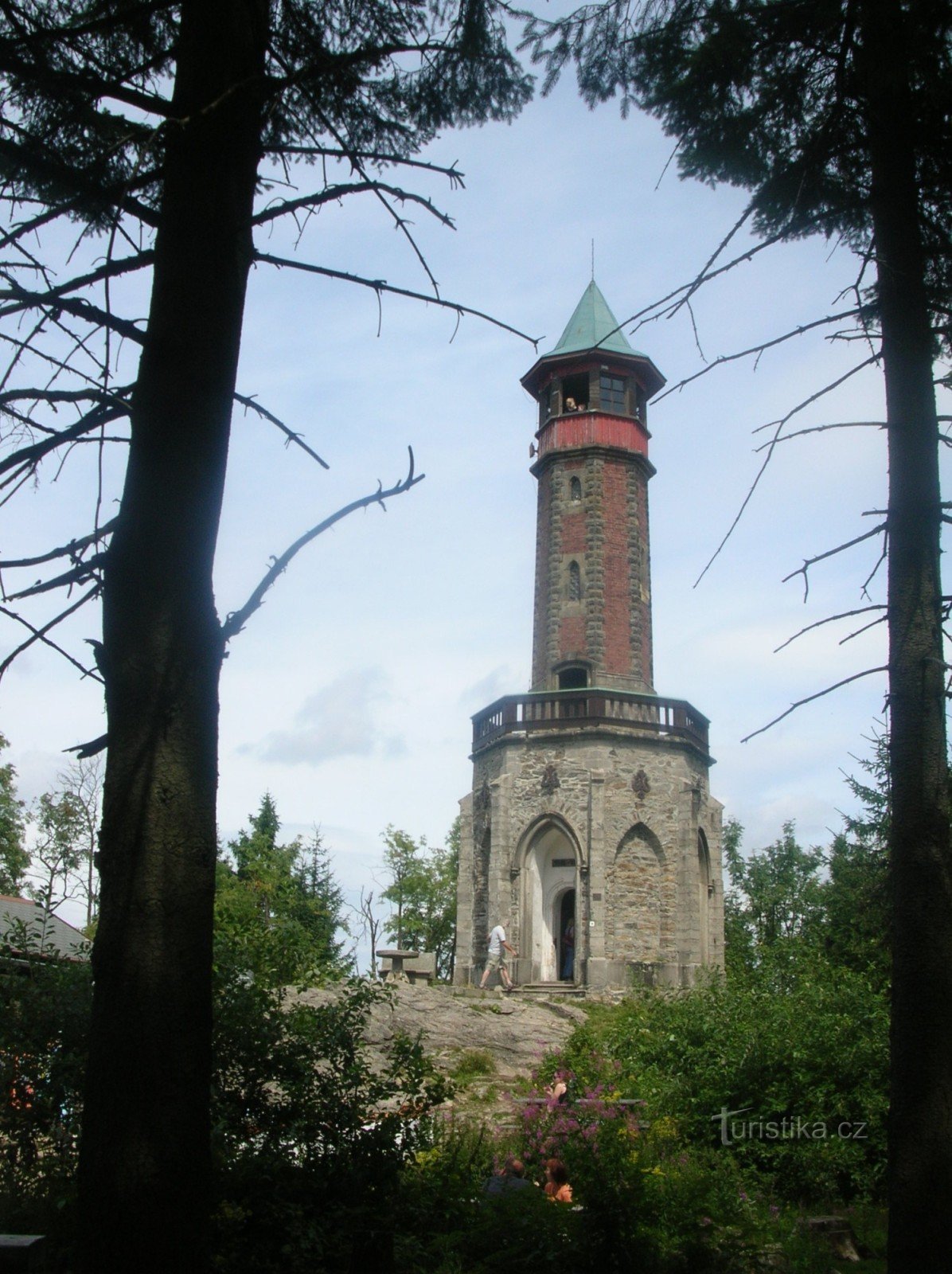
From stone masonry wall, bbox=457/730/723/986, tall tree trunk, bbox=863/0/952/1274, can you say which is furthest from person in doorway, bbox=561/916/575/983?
tall tree trunk, bbox=863/0/952/1274

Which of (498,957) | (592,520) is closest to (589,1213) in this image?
(498,957)

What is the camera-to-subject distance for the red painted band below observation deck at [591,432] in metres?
30.3

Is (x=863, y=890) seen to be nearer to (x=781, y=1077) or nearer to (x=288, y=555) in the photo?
(x=781, y=1077)

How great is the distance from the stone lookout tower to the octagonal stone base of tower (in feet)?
0.11

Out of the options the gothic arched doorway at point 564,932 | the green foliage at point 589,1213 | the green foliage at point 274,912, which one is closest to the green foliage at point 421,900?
the green foliage at point 274,912

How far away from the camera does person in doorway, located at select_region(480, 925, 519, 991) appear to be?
80.9ft

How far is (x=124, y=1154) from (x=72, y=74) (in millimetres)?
3746

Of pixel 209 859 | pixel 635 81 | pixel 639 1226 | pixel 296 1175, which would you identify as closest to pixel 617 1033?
pixel 639 1226

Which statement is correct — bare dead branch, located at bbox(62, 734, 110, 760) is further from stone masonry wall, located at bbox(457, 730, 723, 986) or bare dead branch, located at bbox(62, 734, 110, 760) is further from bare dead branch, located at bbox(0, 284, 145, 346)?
stone masonry wall, located at bbox(457, 730, 723, 986)

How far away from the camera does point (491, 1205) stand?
6406 mm

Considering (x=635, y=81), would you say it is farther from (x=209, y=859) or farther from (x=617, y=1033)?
(x=617, y=1033)

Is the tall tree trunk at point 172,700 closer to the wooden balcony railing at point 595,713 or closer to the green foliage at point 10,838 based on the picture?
the wooden balcony railing at point 595,713

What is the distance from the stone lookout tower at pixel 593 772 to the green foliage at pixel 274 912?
4.67 m

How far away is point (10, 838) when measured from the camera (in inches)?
1558
